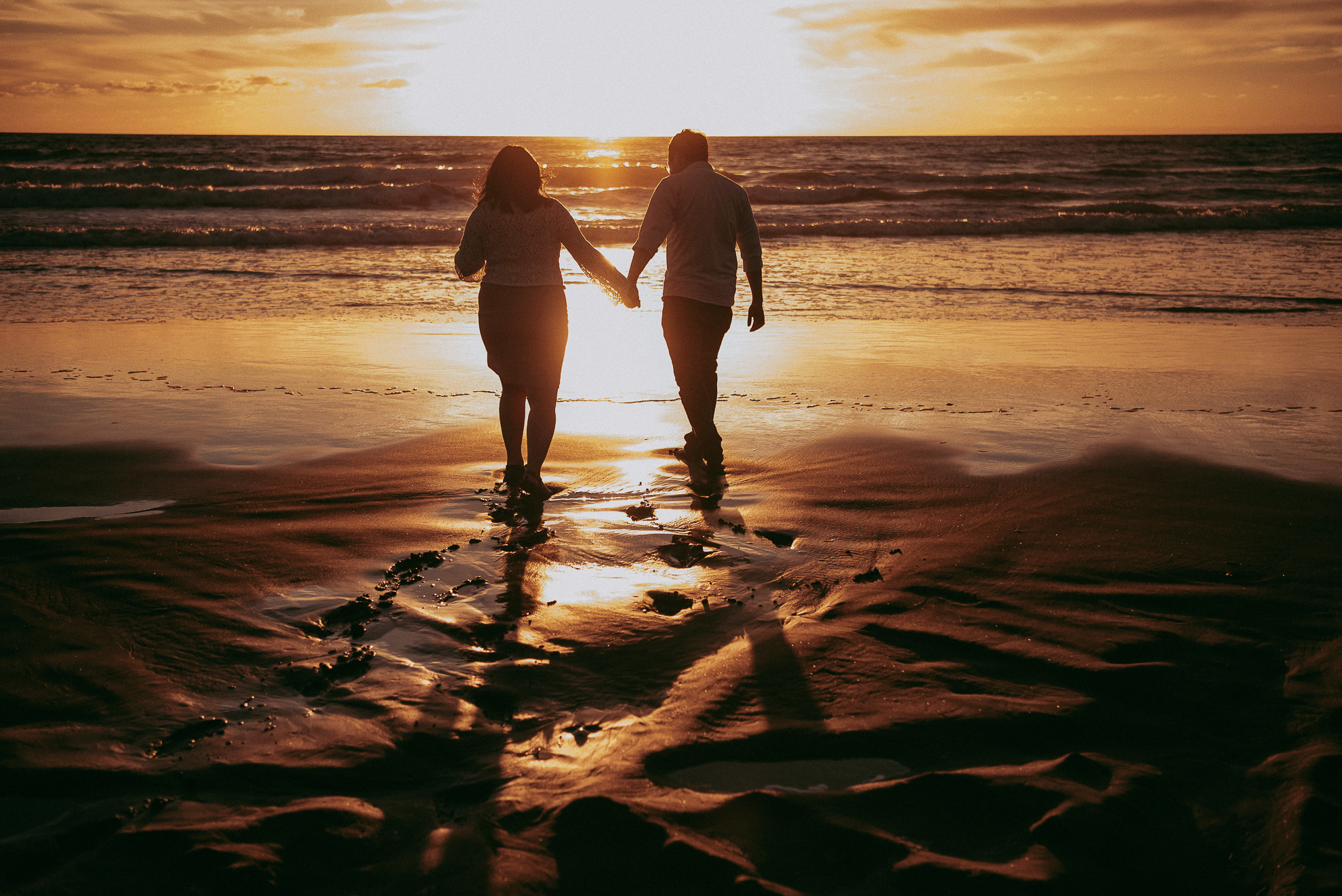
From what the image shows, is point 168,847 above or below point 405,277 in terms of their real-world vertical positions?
below

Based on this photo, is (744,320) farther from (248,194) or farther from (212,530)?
(248,194)

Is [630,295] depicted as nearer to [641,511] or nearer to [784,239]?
[641,511]

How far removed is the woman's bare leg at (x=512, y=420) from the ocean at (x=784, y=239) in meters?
5.54

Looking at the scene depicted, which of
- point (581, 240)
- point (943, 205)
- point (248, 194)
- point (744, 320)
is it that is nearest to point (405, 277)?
point (744, 320)

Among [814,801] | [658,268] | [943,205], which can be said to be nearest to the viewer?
[814,801]

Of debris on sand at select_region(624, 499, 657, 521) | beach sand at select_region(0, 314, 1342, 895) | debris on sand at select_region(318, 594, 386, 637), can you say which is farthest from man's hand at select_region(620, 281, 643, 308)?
debris on sand at select_region(318, 594, 386, 637)

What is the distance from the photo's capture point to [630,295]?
16.6 ft

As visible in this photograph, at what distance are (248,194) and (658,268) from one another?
14606 mm

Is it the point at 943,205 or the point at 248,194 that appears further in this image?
the point at 943,205

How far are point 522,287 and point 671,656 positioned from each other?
2359mm

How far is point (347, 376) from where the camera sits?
713 centimetres

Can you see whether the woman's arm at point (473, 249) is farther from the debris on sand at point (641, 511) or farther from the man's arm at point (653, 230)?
the debris on sand at point (641, 511)

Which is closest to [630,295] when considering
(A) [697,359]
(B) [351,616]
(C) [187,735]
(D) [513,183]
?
(A) [697,359]

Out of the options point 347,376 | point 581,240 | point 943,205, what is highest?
point 943,205
